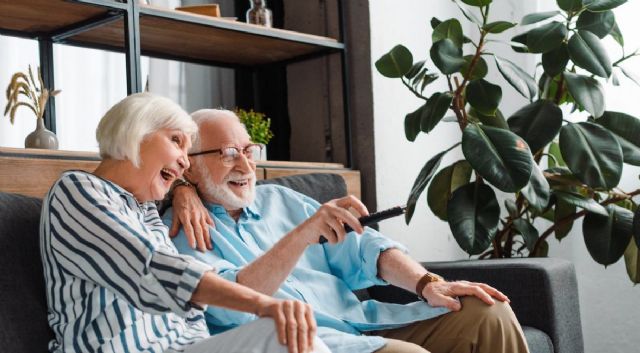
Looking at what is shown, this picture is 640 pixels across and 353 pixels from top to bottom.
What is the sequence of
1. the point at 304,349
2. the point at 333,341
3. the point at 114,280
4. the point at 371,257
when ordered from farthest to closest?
1. the point at 371,257
2. the point at 333,341
3. the point at 114,280
4. the point at 304,349

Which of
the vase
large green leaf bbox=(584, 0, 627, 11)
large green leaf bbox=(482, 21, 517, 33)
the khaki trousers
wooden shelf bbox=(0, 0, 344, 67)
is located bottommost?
the khaki trousers

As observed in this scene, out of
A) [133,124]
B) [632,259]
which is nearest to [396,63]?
[632,259]

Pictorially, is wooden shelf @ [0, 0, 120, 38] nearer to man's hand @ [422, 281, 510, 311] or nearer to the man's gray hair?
the man's gray hair

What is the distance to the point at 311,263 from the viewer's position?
2.22m

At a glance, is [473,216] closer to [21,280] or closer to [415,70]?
[415,70]

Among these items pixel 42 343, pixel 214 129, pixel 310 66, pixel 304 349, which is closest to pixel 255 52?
pixel 310 66

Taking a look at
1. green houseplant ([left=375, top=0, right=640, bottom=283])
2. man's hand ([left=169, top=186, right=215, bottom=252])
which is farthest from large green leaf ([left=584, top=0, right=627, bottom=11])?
man's hand ([left=169, top=186, right=215, bottom=252])

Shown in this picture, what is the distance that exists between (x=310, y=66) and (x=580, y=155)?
1163 millimetres

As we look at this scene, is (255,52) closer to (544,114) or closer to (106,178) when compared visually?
(544,114)

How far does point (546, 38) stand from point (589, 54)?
0.14 metres

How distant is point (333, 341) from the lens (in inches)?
70.8

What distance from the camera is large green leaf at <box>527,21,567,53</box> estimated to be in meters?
2.68

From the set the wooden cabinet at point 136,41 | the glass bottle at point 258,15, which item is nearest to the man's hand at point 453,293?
the wooden cabinet at point 136,41

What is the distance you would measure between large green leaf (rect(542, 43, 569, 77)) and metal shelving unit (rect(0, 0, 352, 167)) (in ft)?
2.37
